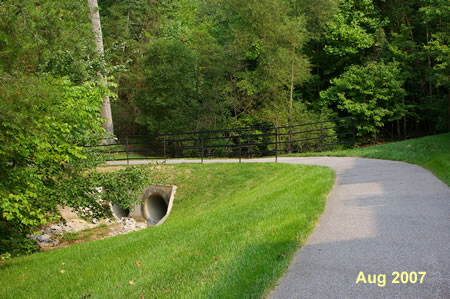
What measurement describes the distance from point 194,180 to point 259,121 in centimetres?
1335

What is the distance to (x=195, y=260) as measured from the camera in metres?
5.25

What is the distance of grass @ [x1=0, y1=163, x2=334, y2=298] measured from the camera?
441 centimetres

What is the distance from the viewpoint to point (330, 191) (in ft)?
28.9

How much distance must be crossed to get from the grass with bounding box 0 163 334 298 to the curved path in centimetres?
27

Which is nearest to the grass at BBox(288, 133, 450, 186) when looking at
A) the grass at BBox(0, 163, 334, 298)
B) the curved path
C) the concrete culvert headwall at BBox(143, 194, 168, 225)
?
the curved path

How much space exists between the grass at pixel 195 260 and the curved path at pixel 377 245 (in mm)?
267

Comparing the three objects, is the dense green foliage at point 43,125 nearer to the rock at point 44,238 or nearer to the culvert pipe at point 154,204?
the rock at point 44,238

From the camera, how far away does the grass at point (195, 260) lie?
14.5 feet

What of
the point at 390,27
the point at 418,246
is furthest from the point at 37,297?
the point at 390,27

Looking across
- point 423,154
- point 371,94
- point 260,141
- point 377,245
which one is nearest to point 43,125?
point 377,245

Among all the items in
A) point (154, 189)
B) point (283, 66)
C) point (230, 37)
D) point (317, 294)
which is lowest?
point (154, 189)

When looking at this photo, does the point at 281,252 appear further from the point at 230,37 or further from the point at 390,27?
the point at 390,27

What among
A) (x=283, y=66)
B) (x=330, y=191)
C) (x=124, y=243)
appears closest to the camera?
(x=124, y=243)

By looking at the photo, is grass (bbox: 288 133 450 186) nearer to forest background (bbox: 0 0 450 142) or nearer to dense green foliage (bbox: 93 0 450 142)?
forest background (bbox: 0 0 450 142)
